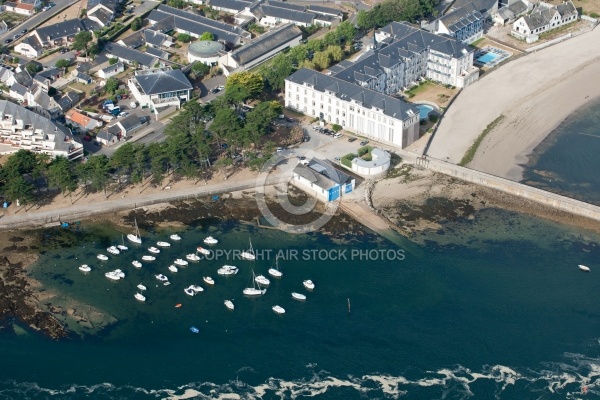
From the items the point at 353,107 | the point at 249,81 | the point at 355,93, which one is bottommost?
the point at 353,107

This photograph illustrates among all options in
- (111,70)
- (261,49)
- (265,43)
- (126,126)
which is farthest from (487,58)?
(111,70)

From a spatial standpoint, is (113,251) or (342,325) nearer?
(342,325)

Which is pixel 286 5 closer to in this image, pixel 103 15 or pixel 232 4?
pixel 232 4

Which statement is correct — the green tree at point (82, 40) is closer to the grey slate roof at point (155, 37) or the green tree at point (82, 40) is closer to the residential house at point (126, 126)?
the grey slate roof at point (155, 37)

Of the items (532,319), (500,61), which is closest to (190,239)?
(532,319)

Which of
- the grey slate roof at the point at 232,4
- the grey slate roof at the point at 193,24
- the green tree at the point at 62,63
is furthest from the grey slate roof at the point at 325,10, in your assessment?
the green tree at the point at 62,63

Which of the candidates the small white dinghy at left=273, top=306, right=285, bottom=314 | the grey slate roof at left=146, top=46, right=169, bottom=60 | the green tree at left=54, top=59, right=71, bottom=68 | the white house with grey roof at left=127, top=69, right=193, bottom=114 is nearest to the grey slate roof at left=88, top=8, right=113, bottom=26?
the grey slate roof at left=146, top=46, right=169, bottom=60
